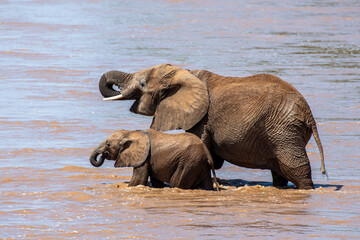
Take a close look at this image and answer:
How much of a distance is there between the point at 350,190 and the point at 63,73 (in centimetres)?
1199

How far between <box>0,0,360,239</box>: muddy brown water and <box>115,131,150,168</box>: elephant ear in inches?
12.6

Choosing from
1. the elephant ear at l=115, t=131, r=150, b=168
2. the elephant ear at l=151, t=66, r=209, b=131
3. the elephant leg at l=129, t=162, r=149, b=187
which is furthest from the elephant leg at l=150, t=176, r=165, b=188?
the elephant ear at l=151, t=66, r=209, b=131

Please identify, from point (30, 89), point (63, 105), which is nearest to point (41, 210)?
point (63, 105)

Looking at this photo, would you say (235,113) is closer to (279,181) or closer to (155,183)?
(279,181)

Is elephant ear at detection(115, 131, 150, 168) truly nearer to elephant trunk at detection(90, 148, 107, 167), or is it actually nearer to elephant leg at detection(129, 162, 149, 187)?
elephant leg at detection(129, 162, 149, 187)

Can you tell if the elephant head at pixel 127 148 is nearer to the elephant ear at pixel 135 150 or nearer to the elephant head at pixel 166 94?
the elephant ear at pixel 135 150

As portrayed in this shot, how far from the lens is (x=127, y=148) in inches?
428

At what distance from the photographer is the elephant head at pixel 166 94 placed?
432 inches

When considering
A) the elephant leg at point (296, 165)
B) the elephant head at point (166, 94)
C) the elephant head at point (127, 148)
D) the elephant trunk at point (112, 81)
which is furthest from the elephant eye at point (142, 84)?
the elephant leg at point (296, 165)

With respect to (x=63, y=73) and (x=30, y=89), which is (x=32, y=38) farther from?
(x=30, y=89)

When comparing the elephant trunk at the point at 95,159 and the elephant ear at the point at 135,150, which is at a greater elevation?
the elephant ear at the point at 135,150

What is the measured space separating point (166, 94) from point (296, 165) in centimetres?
181

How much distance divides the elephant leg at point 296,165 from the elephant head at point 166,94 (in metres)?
1.08

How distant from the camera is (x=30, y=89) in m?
19.3
